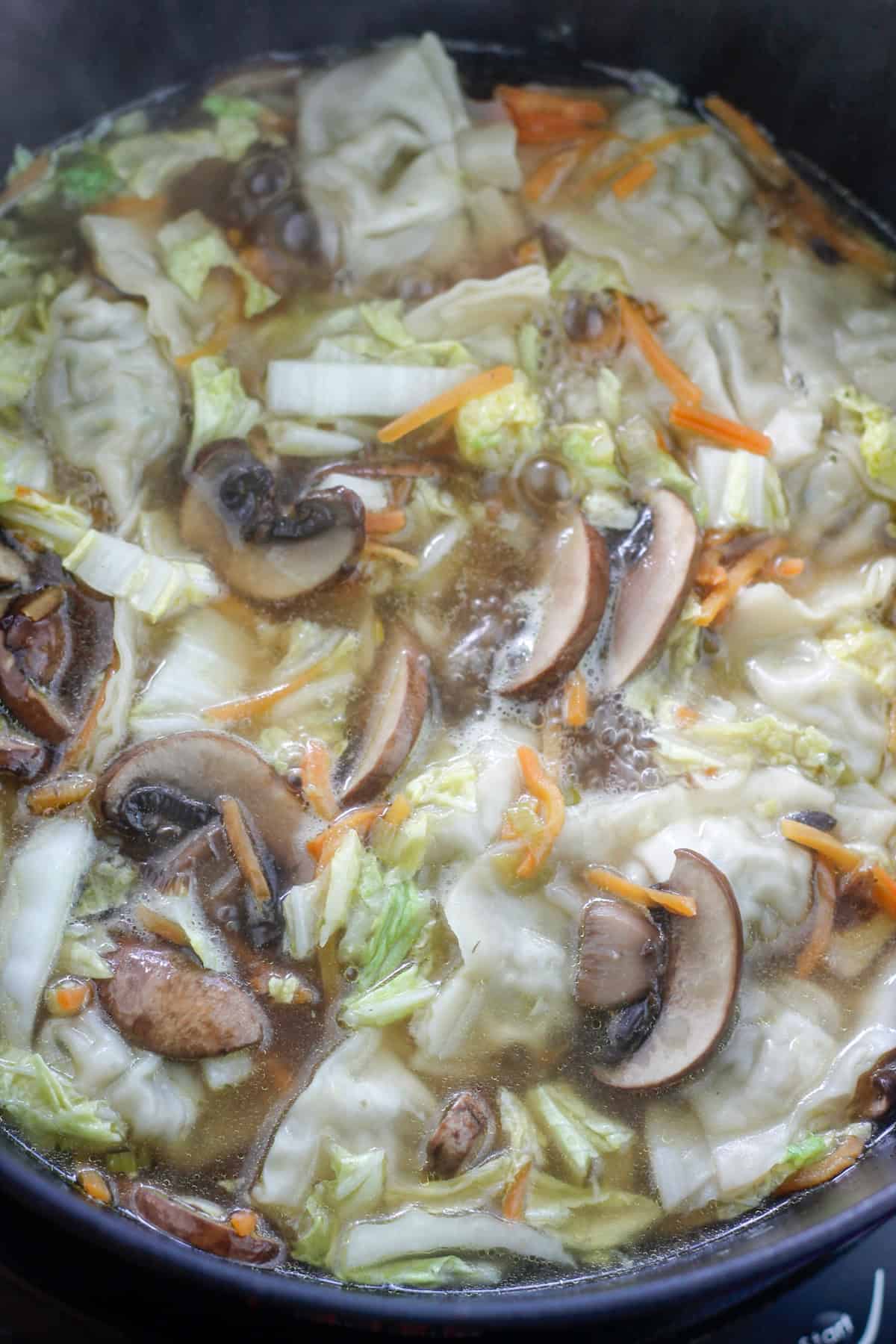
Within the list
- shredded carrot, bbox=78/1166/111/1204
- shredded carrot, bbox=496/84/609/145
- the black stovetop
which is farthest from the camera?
shredded carrot, bbox=496/84/609/145

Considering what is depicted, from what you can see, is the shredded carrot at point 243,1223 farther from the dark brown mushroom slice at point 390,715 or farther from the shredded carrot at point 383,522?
the shredded carrot at point 383,522

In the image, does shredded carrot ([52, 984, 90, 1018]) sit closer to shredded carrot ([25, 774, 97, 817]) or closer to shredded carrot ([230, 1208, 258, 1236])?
shredded carrot ([25, 774, 97, 817])

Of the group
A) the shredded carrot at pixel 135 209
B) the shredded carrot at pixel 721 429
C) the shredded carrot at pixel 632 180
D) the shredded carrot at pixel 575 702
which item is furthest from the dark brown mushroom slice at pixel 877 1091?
the shredded carrot at pixel 135 209

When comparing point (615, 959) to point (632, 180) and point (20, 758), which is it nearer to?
point (20, 758)

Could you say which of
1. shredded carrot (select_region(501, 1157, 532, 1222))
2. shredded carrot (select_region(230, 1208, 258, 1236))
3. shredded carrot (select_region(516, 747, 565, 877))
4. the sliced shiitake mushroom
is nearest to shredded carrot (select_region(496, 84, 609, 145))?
the sliced shiitake mushroom

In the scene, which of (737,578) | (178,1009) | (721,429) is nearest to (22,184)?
(721,429)
